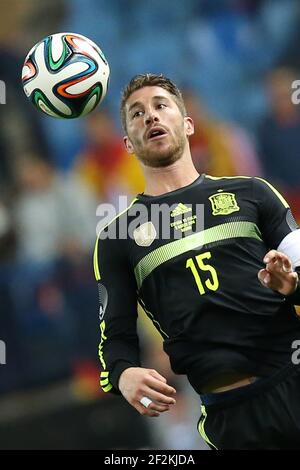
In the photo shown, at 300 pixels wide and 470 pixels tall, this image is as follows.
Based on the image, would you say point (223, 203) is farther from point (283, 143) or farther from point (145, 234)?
point (283, 143)

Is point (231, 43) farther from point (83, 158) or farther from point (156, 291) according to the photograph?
point (156, 291)

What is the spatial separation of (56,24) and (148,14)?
3.69 ft

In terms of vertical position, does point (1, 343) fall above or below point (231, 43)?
below

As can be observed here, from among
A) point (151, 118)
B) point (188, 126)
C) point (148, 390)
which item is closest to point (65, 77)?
point (151, 118)

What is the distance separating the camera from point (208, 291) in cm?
450

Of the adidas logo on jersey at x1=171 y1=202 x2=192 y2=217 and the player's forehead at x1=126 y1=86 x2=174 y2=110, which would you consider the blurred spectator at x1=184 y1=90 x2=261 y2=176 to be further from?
the adidas logo on jersey at x1=171 y1=202 x2=192 y2=217

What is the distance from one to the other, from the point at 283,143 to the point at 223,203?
480 cm

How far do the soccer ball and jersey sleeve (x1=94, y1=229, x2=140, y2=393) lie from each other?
91 cm

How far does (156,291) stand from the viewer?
4.65 m

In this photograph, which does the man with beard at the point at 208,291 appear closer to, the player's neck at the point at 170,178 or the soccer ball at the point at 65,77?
the player's neck at the point at 170,178

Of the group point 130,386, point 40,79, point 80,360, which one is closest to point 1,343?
point 80,360

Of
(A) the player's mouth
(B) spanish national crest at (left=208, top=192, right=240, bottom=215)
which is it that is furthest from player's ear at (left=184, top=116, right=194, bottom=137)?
(B) spanish national crest at (left=208, top=192, right=240, bottom=215)

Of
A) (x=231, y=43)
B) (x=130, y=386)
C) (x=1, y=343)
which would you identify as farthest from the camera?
(x=231, y=43)
